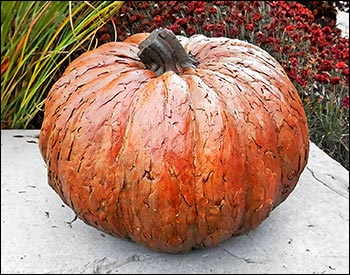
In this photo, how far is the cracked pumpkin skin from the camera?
1.62 m

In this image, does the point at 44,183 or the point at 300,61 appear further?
the point at 300,61

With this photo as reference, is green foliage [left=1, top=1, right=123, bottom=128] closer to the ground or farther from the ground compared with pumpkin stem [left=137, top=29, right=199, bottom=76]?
closer to the ground

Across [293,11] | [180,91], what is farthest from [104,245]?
[293,11]

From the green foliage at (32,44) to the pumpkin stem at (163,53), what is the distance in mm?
414

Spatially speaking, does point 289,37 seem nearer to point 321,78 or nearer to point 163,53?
point 321,78

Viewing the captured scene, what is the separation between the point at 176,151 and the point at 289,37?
1.71 m

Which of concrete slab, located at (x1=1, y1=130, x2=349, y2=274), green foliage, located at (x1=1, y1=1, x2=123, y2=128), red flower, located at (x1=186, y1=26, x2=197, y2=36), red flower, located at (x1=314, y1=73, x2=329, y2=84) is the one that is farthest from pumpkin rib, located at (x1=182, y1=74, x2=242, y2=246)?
red flower, located at (x1=186, y1=26, x2=197, y2=36)

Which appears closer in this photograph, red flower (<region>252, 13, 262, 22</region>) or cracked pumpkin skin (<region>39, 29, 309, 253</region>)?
cracked pumpkin skin (<region>39, 29, 309, 253</region>)

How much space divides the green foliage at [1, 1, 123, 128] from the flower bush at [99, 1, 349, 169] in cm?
29

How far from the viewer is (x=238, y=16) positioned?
10.1 ft

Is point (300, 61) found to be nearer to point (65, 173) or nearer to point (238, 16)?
point (238, 16)

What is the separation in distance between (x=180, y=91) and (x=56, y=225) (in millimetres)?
586

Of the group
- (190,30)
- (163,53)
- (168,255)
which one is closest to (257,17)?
(190,30)

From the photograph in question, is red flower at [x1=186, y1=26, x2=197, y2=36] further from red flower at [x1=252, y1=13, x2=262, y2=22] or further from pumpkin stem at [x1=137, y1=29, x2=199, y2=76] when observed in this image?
pumpkin stem at [x1=137, y1=29, x2=199, y2=76]
